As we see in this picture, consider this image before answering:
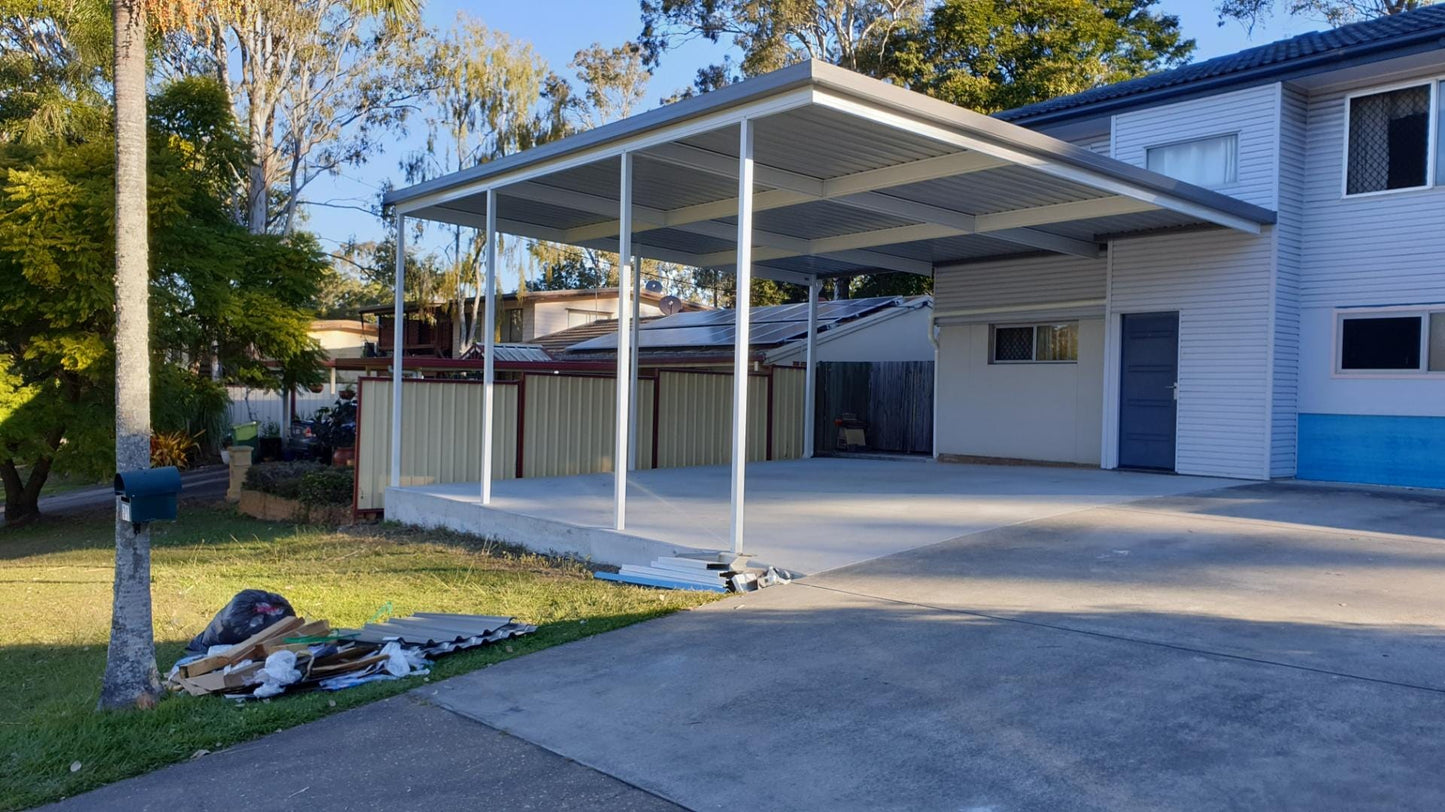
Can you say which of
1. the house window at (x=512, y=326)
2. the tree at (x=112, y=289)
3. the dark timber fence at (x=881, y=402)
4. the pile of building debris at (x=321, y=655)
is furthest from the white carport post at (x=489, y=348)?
the house window at (x=512, y=326)

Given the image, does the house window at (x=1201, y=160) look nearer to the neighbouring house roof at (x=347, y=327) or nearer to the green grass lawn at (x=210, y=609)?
the green grass lawn at (x=210, y=609)

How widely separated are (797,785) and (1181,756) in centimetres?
156

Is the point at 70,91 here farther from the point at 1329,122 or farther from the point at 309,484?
the point at 1329,122

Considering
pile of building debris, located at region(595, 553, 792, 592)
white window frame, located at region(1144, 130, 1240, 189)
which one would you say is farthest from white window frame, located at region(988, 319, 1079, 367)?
pile of building debris, located at region(595, 553, 792, 592)

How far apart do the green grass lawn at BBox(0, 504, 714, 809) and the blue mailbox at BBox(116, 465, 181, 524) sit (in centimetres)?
106

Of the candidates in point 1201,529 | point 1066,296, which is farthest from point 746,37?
point 1201,529


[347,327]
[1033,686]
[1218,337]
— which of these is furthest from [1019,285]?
[347,327]

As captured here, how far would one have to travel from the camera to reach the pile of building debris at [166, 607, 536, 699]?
600 cm

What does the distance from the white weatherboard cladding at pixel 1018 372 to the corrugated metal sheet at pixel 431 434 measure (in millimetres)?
7178

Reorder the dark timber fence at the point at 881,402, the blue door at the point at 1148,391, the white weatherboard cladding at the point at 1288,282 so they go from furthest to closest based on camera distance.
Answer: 1. the dark timber fence at the point at 881,402
2. the blue door at the point at 1148,391
3. the white weatherboard cladding at the point at 1288,282

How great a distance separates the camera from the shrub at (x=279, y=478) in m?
15.8

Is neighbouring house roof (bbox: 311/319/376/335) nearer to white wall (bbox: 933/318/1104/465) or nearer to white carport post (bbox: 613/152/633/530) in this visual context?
white wall (bbox: 933/318/1104/465)

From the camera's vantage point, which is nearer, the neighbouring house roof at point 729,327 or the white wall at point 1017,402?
the white wall at point 1017,402

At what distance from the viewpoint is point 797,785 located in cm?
427
